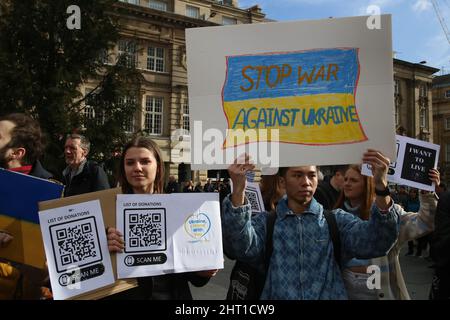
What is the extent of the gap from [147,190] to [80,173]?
239cm

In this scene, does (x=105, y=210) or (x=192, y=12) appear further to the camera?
(x=192, y=12)

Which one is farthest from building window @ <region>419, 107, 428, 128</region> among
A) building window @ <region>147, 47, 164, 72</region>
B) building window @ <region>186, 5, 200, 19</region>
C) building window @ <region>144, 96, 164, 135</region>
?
building window @ <region>144, 96, 164, 135</region>

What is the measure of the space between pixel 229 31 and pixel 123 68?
13.4 metres

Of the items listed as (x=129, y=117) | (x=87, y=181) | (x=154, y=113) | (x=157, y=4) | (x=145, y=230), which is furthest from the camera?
(x=157, y=4)

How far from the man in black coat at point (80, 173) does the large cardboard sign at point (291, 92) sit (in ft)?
7.97

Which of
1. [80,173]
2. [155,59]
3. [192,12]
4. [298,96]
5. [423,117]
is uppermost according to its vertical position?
[192,12]

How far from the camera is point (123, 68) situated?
1494cm

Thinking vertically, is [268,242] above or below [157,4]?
below

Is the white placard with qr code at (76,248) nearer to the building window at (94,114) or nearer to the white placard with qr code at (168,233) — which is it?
the white placard with qr code at (168,233)

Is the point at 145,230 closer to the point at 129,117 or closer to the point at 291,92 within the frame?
the point at 291,92

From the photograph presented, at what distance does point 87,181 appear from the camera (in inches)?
177

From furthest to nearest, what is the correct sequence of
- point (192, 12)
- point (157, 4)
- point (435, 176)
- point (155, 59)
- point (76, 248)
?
1. point (192, 12)
2. point (157, 4)
3. point (155, 59)
4. point (435, 176)
5. point (76, 248)

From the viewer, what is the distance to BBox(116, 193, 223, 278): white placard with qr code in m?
2.14

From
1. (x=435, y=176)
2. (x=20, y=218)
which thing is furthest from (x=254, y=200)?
(x=20, y=218)
